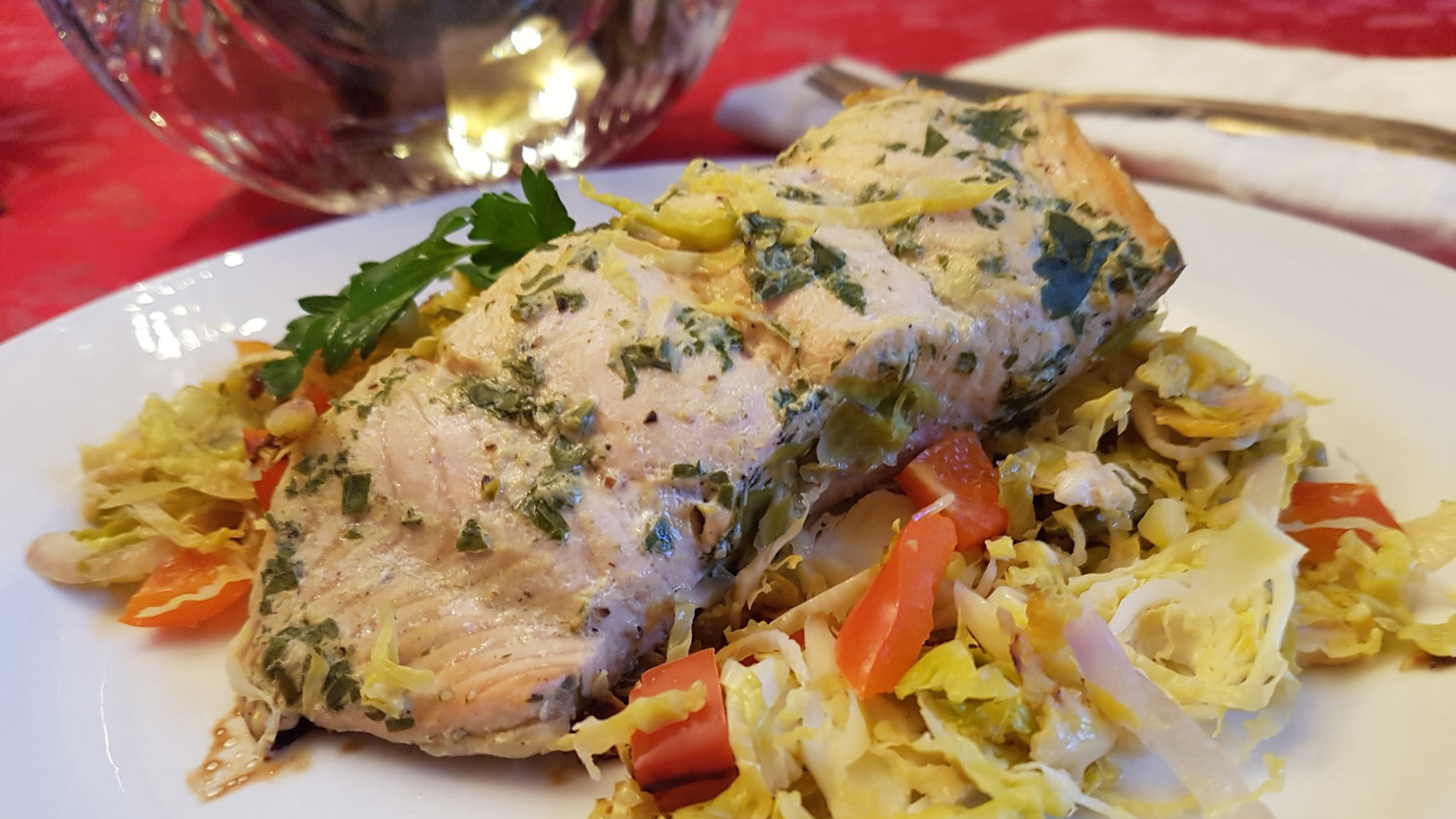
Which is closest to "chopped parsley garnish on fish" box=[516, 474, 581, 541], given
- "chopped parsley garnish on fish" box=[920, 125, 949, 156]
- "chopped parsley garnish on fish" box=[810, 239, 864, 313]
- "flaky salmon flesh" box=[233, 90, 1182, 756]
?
"flaky salmon flesh" box=[233, 90, 1182, 756]

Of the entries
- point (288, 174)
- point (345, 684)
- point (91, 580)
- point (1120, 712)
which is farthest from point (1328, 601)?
point (288, 174)

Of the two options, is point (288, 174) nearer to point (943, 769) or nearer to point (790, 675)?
point (790, 675)

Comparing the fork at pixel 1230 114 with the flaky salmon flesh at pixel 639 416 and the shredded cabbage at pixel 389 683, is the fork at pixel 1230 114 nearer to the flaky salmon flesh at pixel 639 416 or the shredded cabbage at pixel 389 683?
the flaky salmon flesh at pixel 639 416

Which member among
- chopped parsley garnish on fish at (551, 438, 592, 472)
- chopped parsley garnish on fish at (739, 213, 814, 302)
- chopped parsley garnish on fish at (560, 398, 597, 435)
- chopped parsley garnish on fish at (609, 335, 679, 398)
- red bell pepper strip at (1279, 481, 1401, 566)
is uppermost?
chopped parsley garnish on fish at (739, 213, 814, 302)

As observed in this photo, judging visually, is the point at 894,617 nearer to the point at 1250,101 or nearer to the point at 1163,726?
the point at 1163,726

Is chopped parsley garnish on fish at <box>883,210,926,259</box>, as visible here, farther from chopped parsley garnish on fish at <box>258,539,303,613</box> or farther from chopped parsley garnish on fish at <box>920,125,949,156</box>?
chopped parsley garnish on fish at <box>258,539,303,613</box>

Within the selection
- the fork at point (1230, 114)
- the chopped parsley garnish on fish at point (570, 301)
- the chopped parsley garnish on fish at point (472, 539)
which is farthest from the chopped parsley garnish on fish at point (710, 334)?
the fork at point (1230, 114)

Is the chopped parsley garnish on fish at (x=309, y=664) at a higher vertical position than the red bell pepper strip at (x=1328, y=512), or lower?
higher
